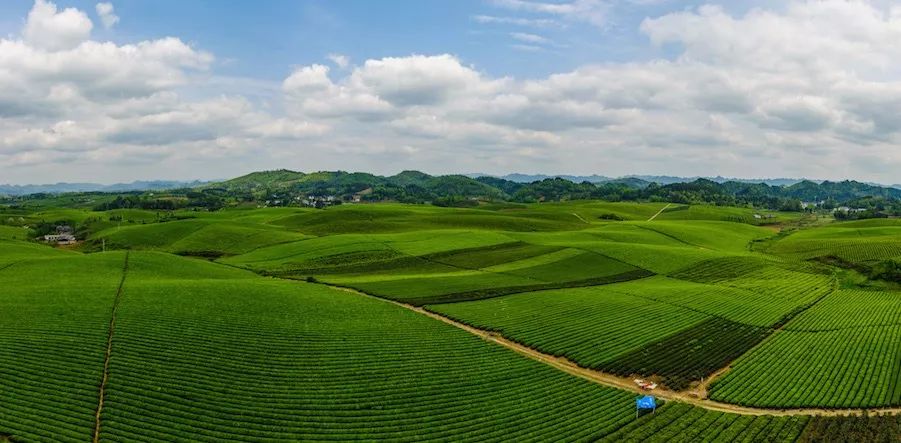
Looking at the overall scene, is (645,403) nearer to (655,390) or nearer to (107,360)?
(655,390)

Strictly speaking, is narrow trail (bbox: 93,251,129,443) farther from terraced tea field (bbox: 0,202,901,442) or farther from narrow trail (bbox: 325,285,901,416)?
narrow trail (bbox: 325,285,901,416)

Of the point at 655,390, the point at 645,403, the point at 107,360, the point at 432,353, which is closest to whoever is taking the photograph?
the point at 645,403

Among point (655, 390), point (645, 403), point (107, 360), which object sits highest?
point (107, 360)

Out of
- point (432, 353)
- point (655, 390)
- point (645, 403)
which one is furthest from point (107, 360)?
point (655, 390)

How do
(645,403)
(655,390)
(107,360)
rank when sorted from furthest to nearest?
(655,390) < (107,360) < (645,403)

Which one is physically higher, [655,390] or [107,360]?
[107,360]

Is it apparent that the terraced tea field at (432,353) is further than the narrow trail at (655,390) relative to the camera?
No

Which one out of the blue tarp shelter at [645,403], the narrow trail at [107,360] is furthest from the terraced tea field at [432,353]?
the blue tarp shelter at [645,403]

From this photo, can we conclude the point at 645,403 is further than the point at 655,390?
No

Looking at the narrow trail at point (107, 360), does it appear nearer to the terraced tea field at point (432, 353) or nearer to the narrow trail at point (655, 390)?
the terraced tea field at point (432, 353)
